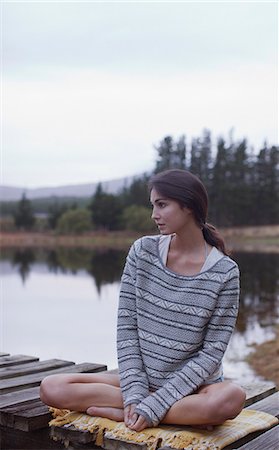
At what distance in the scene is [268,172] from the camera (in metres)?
7.08

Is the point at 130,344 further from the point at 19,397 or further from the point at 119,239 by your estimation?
the point at 119,239

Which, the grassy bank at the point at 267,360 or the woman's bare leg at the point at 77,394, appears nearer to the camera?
the woman's bare leg at the point at 77,394

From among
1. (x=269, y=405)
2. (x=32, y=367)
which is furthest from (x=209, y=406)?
(x=32, y=367)

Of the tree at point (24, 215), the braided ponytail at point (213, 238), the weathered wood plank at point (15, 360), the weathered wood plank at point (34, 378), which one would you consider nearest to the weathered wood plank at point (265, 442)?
the braided ponytail at point (213, 238)

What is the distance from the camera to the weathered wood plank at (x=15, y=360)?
277 centimetres

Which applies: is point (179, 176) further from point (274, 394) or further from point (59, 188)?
point (59, 188)

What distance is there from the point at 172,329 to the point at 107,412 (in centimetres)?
Result: 31

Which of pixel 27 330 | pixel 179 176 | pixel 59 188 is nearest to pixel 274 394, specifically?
pixel 179 176

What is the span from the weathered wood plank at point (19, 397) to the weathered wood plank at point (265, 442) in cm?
72

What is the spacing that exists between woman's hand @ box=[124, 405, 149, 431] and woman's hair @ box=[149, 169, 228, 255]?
0.59 metres

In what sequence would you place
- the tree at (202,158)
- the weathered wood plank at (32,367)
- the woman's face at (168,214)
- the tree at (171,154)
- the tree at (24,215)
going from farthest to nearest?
the tree at (24,215), the tree at (202,158), the tree at (171,154), the weathered wood plank at (32,367), the woman's face at (168,214)

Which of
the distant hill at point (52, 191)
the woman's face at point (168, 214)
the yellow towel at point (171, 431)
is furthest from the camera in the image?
the distant hill at point (52, 191)

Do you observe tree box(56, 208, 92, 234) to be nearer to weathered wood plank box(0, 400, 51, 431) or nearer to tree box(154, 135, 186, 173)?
tree box(154, 135, 186, 173)

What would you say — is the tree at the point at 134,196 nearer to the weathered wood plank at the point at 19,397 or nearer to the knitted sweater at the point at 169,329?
the weathered wood plank at the point at 19,397
